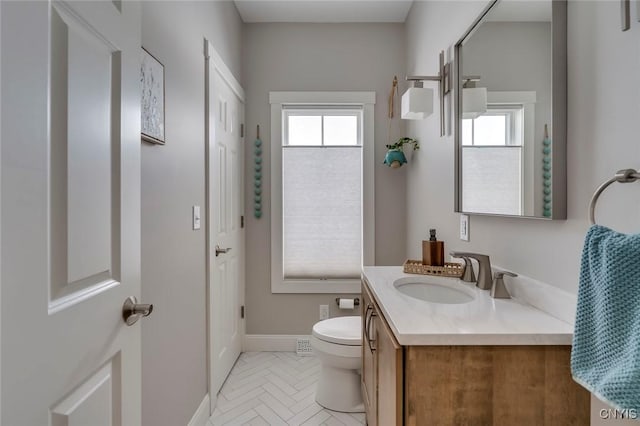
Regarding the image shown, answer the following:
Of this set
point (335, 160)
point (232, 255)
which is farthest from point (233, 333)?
point (335, 160)

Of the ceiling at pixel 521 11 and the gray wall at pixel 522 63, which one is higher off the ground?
the ceiling at pixel 521 11

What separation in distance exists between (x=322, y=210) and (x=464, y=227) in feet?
4.21

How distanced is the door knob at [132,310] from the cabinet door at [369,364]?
793 mm

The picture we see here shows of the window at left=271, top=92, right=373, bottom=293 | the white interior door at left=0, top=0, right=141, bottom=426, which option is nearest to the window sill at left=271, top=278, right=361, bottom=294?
the window at left=271, top=92, right=373, bottom=293

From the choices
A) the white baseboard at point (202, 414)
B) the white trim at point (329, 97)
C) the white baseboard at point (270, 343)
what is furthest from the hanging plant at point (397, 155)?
the white baseboard at point (202, 414)

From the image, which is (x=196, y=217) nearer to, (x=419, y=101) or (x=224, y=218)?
(x=224, y=218)

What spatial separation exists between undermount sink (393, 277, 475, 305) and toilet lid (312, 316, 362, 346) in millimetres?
529

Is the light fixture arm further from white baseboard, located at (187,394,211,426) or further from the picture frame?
white baseboard, located at (187,394,211,426)

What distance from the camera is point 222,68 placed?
6.91ft

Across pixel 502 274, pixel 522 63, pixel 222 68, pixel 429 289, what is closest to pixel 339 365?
pixel 429 289

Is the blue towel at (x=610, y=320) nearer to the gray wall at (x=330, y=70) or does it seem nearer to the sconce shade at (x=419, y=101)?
the sconce shade at (x=419, y=101)

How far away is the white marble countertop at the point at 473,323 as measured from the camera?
84 centimetres

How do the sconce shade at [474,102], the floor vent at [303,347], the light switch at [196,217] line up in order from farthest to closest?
the floor vent at [303,347] < the light switch at [196,217] < the sconce shade at [474,102]

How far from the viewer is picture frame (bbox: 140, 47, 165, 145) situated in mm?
1187
